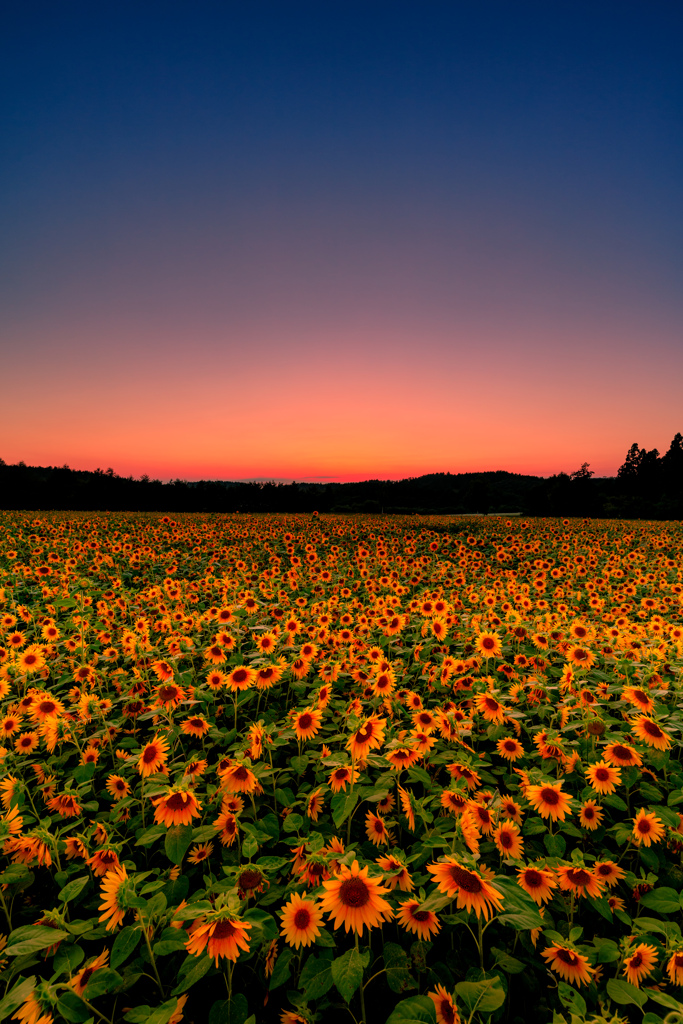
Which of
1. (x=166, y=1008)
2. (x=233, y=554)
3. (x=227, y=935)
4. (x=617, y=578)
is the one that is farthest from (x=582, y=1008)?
(x=233, y=554)

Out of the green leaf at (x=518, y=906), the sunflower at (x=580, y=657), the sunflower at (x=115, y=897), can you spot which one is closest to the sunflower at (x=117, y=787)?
the sunflower at (x=115, y=897)

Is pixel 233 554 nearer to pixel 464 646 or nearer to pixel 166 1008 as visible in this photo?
pixel 464 646

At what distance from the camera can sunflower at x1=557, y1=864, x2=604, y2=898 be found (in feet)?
6.94

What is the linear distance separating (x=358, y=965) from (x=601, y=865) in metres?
1.47

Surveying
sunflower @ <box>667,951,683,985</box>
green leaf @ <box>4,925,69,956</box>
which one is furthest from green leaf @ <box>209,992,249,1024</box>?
sunflower @ <box>667,951,683,985</box>

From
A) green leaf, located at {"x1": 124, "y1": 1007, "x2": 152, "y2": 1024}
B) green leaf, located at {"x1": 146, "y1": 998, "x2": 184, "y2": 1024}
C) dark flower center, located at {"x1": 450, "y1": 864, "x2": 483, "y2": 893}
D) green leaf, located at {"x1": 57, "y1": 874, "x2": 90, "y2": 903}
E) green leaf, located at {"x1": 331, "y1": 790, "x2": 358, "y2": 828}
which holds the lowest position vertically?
green leaf, located at {"x1": 124, "y1": 1007, "x2": 152, "y2": 1024}

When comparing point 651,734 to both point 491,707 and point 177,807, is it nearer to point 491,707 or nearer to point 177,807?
point 491,707

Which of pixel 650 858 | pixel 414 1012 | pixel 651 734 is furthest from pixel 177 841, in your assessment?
pixel 651 734

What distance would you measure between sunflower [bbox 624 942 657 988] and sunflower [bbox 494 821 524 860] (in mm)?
523

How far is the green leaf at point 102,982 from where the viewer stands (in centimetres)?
155

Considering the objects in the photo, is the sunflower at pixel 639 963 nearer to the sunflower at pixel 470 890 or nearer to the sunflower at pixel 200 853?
the sunflower at pixel 470 890

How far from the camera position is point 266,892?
81.4 inches

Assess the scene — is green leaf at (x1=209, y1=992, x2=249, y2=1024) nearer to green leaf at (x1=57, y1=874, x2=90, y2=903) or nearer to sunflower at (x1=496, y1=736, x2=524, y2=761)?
green leaf at (x1=57, y1=874, x2=90, y2=903)

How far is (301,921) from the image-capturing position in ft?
5.92
